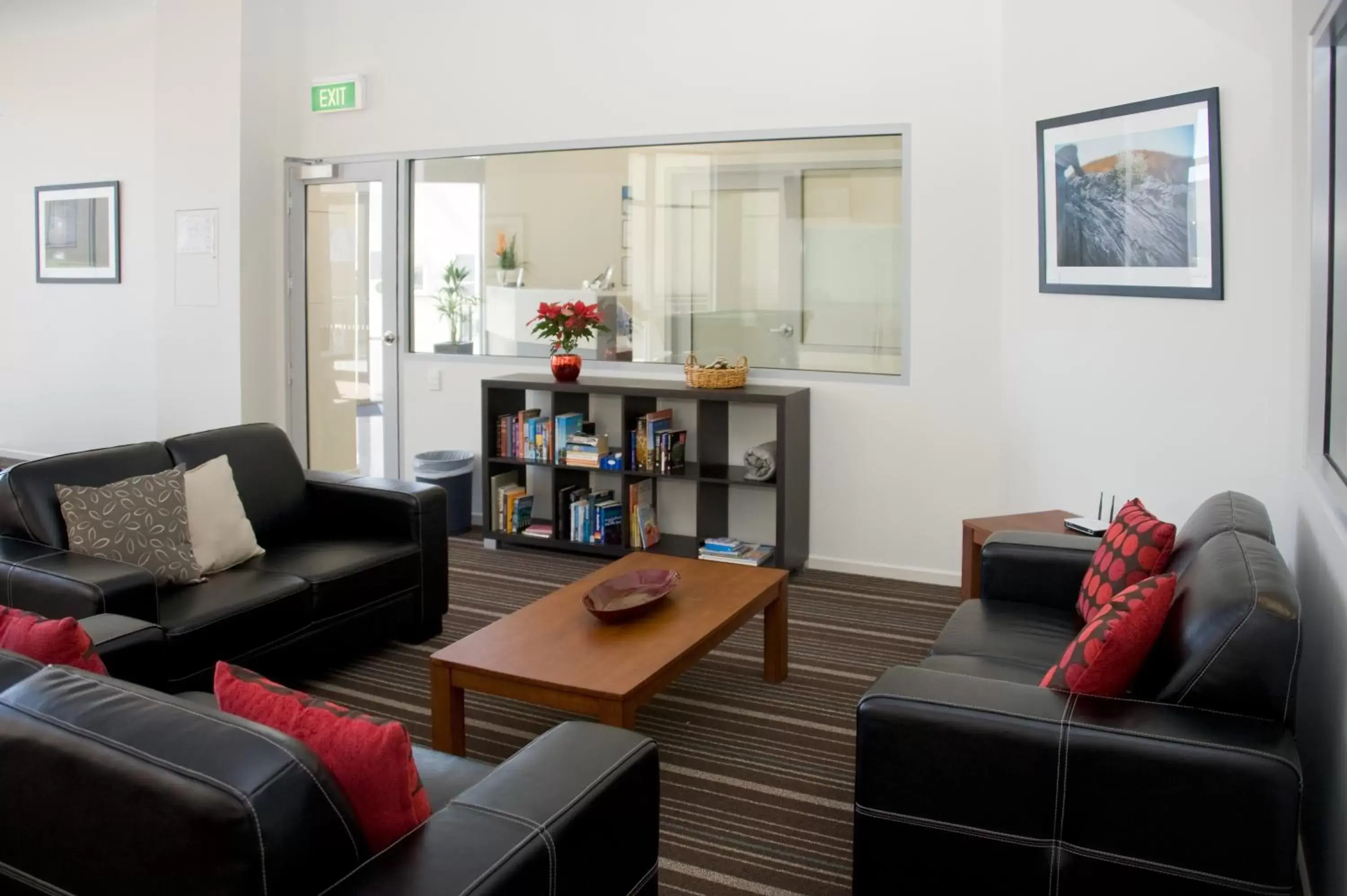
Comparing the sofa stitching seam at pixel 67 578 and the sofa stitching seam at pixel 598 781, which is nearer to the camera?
the sofa stitching seam at pixel 598 781

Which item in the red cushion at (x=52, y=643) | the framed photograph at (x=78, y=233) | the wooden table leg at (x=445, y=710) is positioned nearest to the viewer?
the red cushion at (x=52, y=643)

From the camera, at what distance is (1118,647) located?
2418 millimetres

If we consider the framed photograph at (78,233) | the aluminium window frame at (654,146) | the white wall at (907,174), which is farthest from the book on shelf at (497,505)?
the framed photograph at (78,233)

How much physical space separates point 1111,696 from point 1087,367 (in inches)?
97.6

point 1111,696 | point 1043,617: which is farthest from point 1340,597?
point 1043,617

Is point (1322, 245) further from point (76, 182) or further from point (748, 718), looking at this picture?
point (76, 182)

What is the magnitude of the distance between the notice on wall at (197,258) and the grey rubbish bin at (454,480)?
6.07ft

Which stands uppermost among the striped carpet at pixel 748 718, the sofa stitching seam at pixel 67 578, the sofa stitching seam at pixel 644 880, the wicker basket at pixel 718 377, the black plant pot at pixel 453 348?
the black plant pot at pixel 453 348

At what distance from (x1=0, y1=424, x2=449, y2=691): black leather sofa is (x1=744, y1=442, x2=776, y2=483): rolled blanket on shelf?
1.69 metres

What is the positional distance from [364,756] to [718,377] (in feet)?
13.4

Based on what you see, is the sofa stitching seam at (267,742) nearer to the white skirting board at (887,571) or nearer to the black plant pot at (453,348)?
the white skirting board at (887,571)

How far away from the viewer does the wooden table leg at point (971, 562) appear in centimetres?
454

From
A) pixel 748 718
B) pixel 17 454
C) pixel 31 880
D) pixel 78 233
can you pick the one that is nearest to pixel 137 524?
pixel 748 718

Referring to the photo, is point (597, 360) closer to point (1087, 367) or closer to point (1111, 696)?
point (1087, 367)
